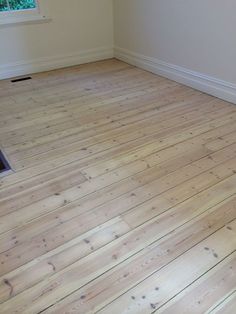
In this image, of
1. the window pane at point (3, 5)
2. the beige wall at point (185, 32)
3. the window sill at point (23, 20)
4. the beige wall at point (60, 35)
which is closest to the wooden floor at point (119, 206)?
the beige wall at point (185, 32)

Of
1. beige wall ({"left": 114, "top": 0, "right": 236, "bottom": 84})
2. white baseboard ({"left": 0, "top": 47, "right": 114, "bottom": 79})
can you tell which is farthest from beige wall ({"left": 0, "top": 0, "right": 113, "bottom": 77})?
beige wall ({"left": 114, "top": 0, "right": 236, "bottom": 84})

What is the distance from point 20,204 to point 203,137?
4.86ft

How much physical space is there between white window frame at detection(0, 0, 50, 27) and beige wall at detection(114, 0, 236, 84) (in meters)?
0.99

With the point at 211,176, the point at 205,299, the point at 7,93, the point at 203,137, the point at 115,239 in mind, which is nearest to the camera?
the point at 205,299

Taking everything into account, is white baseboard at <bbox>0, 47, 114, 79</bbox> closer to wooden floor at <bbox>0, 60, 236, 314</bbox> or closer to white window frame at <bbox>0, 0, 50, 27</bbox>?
white window frame at <bbox>0, 0, 50, 27</bbox>

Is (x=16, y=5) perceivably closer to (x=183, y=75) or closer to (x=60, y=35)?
(x=60, y=35)

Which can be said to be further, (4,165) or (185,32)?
(185,32)

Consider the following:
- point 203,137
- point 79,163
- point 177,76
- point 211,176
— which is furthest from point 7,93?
point 211,176

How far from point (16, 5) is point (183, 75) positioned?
2.14 m

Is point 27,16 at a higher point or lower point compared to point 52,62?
higher

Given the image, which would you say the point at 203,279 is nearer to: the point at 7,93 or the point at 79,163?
the point at 79,163

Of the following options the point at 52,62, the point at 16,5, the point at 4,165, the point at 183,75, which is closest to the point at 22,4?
the point at 16,5

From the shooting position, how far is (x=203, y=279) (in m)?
1.35

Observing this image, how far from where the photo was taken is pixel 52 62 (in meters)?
4.02
